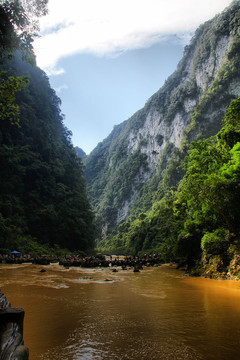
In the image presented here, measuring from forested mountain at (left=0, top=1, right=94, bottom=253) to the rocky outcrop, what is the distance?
74.6 ft

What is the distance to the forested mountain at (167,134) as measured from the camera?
58.8m

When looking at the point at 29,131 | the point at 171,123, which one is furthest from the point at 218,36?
the point at 29,131

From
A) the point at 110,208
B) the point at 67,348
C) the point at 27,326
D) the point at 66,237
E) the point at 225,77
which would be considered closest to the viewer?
the point at 67,348

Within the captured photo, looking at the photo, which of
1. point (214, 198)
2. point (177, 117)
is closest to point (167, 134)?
point (177, 117)

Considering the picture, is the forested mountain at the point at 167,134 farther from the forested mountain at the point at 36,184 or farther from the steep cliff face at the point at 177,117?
the forested mountain at the point at 36,184

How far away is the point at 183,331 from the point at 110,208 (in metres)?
91.1

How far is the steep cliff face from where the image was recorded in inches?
2389

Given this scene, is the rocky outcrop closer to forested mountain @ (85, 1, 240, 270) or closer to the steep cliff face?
forested mountain @ (85, 1, 240, 270)

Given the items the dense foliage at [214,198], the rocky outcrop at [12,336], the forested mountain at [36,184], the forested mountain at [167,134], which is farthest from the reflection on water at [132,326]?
the forested mountain at [167,134]

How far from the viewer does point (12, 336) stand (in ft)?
8.43

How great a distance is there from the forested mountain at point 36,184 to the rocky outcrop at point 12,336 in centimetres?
2275

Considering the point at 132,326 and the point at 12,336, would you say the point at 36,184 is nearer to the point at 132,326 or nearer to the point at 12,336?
the point at 132,326

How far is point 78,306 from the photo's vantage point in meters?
6.87

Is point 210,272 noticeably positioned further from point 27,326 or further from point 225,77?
point 225,77
